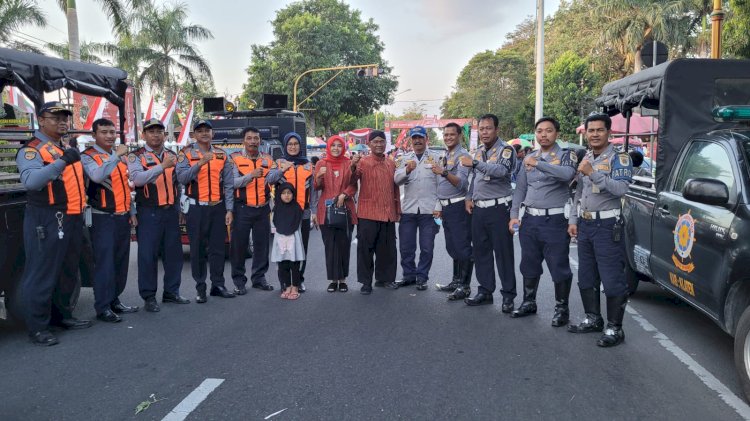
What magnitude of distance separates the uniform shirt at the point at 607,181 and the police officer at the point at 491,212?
1035 millimetres

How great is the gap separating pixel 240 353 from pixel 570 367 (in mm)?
2552

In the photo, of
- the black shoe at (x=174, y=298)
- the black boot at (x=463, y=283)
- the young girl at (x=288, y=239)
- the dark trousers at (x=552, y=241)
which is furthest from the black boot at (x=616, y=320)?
the black shoe at (x=174, y=298)

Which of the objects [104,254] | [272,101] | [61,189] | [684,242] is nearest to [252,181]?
[104,254]

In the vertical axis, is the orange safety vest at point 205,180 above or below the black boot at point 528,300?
above

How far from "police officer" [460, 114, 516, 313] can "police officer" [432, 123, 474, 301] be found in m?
0.36

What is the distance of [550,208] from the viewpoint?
572 cm

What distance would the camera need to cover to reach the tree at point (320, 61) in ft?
116

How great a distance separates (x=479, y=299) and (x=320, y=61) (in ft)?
101

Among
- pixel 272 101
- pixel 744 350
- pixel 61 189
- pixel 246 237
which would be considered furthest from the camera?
pixel 272 101

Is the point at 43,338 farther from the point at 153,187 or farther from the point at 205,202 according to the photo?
the point at 205,202

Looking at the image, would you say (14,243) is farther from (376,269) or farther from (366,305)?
(376,269)

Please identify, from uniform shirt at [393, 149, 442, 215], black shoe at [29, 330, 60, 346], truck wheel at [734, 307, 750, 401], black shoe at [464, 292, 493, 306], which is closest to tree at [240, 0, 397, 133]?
uniform shirt at [393, 149, 442, 215]

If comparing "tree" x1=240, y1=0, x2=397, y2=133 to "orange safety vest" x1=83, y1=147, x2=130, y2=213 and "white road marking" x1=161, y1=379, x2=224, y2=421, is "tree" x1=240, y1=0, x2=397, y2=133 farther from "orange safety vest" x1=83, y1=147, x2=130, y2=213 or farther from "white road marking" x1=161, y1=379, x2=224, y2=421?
"white road marking" x1=161, y1=379, x2=224, y2=421

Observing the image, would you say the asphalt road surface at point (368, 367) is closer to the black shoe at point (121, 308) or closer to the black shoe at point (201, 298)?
the black shoe at point (121, 308)
